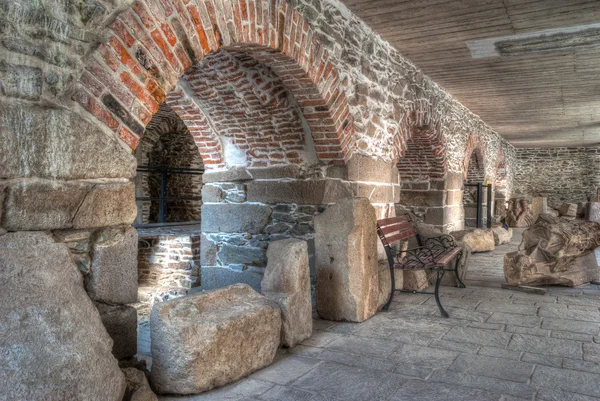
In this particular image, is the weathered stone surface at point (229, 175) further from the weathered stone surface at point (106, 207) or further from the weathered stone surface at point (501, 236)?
the weathered stone surface at point (501, 236)

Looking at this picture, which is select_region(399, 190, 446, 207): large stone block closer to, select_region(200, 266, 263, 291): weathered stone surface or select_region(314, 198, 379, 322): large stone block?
select_region(200, 266, 263, 291): weathered stone surface

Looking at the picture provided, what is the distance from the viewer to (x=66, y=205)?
222cm

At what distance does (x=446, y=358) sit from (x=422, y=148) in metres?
5.29

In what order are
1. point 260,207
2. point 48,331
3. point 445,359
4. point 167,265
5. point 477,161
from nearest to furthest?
point 48,331
point 445,359
point 260,207
point 167,265
point 477,161

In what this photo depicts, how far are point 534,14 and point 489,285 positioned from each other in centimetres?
284

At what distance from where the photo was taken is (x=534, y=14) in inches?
186

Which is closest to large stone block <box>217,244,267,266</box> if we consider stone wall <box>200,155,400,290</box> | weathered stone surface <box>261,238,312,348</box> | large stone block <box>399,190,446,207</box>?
stone wall <box>200,155,400,290</box>

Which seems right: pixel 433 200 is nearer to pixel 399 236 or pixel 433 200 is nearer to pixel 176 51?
pixel 399 236

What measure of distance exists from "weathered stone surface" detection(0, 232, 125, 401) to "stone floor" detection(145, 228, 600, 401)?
0.64 m

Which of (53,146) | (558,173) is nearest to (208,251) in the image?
(53,146)

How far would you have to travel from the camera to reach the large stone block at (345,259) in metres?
3.81

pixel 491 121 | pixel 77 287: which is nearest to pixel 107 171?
pixel 77 287

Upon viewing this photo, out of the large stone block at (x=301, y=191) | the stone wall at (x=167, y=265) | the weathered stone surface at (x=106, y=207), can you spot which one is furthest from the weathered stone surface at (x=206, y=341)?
the stone wall at (x=167, y=265)

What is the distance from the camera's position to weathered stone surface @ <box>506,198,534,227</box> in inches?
519
